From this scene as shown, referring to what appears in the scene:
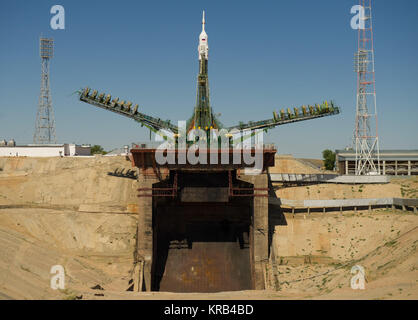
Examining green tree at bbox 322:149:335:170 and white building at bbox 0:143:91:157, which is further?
green tree at bbox 322:149:335:170

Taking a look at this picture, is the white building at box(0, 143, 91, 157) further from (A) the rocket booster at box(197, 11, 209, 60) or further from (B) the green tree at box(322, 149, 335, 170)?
(B) the green tree at box(322, 149, 335, 170)

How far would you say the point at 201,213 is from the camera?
166ft

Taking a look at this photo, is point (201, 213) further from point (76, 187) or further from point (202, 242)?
point (76, 187)

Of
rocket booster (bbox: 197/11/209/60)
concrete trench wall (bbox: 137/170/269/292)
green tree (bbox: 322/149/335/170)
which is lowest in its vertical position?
concrete trench wall (bbox: 137/170/269/292)

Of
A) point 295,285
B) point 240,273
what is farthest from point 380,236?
point 240,273

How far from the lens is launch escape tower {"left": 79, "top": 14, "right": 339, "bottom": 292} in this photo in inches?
1689

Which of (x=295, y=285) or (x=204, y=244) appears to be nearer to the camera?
(x=295, y=285)

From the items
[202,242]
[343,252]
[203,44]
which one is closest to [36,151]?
[203,44]

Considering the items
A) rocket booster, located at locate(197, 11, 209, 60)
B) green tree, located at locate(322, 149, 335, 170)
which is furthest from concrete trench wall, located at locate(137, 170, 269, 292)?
green tree, located at locate(322, 149, 335, 170)

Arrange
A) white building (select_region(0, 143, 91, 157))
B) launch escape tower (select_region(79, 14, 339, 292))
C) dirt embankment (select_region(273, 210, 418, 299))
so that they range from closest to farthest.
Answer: dirt embankment (select_region(273, 210, 418, 299))
launch escape tower (select_region(79, 14, 339, 292))
white building (select_region(0, 143, 91, 157))

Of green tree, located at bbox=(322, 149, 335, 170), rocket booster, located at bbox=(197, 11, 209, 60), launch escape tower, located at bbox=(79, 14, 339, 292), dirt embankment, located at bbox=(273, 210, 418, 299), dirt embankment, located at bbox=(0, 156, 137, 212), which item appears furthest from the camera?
green tree, located at bbox=(322, 149, 335, 170)
